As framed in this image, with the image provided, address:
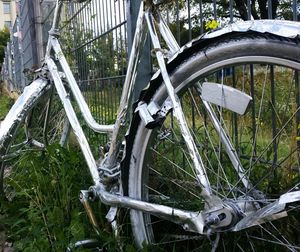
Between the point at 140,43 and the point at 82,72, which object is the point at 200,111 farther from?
the point at 82,72

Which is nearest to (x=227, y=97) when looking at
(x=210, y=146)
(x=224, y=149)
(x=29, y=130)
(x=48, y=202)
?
(x=224, y=149)

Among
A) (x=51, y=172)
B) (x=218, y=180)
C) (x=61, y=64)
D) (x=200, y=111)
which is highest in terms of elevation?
(x=61, y=64)

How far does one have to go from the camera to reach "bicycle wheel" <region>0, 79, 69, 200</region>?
2994 mm

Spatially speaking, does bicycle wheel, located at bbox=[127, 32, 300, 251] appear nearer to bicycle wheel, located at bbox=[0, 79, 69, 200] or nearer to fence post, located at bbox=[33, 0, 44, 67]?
bicycle wheel, located at bbox=[0, 79, 69, 200]

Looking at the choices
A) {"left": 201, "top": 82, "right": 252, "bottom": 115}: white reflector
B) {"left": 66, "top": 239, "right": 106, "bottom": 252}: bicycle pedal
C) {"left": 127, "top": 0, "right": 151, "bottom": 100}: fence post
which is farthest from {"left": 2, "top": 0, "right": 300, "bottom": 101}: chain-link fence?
{"left": 66, "top": 239, "right": 106, "bottom": 252}: bicycle pedal

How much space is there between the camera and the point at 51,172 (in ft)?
10.8

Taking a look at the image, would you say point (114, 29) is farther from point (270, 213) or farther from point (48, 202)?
point (270, 213)

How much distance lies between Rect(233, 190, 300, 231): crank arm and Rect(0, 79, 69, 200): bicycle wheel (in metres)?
1.70

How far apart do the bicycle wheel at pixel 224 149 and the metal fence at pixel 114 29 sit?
292 mm

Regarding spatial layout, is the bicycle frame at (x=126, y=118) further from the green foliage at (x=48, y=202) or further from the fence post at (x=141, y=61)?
the fence post at (x=141, y=61)

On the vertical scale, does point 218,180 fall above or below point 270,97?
below

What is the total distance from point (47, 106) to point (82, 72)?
1616mm

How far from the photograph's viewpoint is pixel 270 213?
1582mm

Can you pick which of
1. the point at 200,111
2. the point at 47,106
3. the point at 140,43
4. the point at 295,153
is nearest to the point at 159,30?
the point at 140,43
